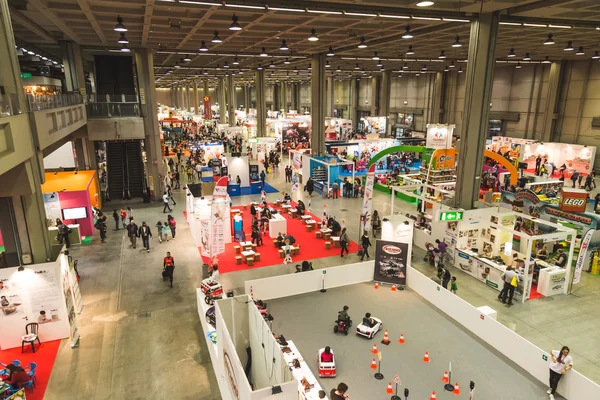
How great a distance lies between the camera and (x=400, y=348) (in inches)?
383

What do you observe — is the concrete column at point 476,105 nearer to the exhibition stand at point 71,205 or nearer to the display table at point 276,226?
the display table at point 276,226

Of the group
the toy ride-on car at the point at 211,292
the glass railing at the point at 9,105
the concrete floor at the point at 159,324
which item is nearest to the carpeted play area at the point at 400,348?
the concrete floor at the point at 159,324

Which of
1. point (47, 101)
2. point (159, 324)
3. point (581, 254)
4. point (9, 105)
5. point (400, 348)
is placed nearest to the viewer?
point (9, 105)

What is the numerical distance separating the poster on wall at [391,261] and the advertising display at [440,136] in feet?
20.7

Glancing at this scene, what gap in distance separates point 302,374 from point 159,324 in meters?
4.65

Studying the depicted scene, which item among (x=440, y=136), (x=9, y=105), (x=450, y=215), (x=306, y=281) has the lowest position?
(x=306, y=281)

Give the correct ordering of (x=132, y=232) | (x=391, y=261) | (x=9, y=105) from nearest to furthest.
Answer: (x=9, y=105), (x=391, y=261), (x=132, y=232)

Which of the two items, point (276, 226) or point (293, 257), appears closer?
point (293, 257)

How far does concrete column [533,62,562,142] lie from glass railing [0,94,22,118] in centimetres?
3380

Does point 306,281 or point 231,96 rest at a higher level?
point 231,96

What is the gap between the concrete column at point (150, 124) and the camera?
22.0 m

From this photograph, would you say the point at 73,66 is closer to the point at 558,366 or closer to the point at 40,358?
the point at 40,358

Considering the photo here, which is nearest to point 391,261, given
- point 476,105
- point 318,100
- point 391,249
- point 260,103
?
point 391,249

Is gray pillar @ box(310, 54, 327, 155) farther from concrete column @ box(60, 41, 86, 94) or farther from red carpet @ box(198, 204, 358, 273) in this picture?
concrete column @ box(60, 41, 86, 94)
